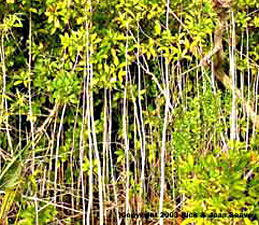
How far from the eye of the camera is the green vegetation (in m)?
2.77

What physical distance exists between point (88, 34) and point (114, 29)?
0.90 ft

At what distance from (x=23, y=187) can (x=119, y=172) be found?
25.3 inches

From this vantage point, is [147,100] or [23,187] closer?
[23,187]

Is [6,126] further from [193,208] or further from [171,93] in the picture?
[193,208]

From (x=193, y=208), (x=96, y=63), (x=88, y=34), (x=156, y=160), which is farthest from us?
(x=156, y=160)

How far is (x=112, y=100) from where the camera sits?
318 cm

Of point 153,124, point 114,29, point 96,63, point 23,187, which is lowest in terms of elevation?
point 23,187

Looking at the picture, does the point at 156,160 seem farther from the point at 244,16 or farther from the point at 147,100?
the point at 244,16

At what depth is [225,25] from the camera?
3072mm

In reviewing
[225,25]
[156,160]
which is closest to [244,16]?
[225,25]

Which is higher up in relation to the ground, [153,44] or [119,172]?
[153,44]

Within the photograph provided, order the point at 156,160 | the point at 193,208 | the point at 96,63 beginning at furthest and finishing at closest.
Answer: the point at 156,160 < the point at 96,63 < the point at 193,208

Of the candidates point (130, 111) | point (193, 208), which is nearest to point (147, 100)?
point (130, 111)

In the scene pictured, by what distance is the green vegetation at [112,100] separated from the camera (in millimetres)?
2766
